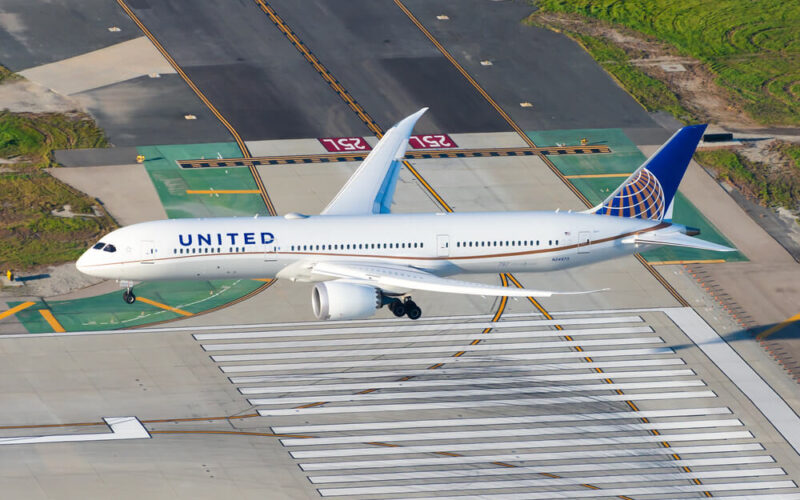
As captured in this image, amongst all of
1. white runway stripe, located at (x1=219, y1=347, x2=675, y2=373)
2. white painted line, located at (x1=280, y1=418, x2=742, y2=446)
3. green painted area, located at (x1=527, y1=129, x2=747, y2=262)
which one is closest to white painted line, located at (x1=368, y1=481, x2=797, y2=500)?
white painted line, located at (x1=280, y1=418, x2=742, y2=446)

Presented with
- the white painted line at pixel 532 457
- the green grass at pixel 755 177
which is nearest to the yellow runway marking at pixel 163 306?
the white painted line at pixel 532 457

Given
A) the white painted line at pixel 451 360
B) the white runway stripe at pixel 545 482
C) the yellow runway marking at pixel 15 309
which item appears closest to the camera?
the white runway stripe at pixel 545 482

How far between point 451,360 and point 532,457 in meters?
10.7

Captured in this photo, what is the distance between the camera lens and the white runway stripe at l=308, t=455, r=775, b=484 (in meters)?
70.9

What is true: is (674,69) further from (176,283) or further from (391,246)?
(176,283)

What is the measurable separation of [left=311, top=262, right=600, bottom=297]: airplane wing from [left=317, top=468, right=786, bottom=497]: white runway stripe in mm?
11795

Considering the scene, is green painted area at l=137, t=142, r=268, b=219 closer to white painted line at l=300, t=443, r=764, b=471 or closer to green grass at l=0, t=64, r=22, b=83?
green grass at l=0, t=64, r=22, b=83

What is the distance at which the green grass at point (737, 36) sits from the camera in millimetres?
120938

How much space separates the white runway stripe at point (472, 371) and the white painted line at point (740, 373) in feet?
10.3

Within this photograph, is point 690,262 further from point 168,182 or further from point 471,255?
point 168,182

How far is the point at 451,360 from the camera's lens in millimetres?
81688

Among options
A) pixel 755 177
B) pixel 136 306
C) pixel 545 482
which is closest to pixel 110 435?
pixel 136 306

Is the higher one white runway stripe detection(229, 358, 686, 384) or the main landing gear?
the main landing gear

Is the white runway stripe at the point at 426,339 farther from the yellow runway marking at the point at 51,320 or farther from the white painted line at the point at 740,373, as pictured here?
the yellow runway marking at the point at 51,320
